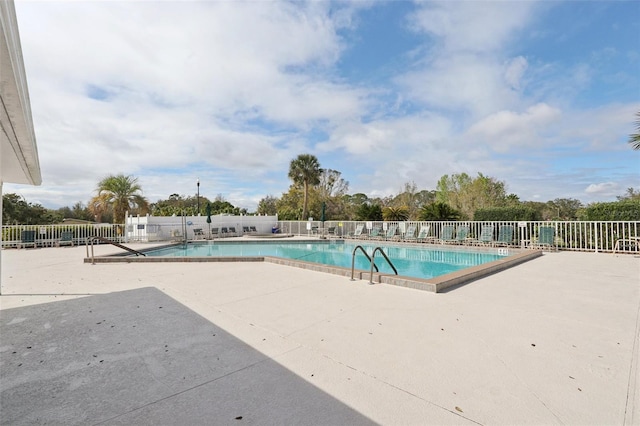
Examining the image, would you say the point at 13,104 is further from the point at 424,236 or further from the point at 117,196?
the point at 117,196

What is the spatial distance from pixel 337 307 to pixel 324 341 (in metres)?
1.15

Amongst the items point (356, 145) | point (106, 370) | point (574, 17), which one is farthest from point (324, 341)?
point (356, 145)

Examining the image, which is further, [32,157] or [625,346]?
[32,157]

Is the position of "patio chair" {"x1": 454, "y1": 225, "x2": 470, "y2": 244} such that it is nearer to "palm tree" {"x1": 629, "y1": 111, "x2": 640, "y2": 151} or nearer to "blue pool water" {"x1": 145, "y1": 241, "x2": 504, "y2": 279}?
"blue pool water" {"x1": 145, "y1": 241, "x2": 504, "y2": 279}

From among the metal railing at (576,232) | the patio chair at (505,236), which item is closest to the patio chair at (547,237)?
the metal railing at (576,232)

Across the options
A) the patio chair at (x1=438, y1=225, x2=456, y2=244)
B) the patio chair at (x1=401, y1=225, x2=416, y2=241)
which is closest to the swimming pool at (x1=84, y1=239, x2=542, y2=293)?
the patio chair at (x1=401, y1=225, x2=416, y2=241)

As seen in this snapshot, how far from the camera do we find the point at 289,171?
2884cm

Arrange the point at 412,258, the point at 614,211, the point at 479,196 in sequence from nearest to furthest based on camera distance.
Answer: the point at 614,211
the point at 412,258
the point at 479,196

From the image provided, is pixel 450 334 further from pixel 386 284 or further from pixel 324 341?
pixel 386 284

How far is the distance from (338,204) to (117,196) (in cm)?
2096

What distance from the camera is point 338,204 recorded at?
32875 millimetres

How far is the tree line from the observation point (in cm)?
1424

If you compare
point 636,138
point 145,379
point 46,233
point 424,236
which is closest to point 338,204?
point 424,236

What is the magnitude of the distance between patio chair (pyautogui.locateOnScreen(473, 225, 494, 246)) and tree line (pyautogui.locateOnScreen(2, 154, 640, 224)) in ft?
4.82
